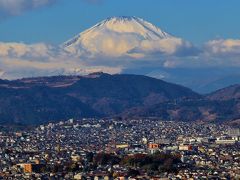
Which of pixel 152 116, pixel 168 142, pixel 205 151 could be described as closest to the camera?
pixel 205 151

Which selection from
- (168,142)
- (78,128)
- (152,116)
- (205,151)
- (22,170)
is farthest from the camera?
(152,116)

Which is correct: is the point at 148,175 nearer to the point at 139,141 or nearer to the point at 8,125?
the point at 139,141

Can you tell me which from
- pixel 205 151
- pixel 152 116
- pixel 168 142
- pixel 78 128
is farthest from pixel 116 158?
pixel 152 116

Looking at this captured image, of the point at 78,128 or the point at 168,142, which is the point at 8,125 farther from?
the point at 168,142

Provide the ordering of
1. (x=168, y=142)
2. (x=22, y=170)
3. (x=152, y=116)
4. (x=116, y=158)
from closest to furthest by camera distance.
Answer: (x=22, y=170)
(x=116, y=158)
(x=168, y=142)
(x=152, y=116)

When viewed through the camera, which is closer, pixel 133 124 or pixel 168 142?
pixel 168 142

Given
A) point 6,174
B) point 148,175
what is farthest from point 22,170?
point 148,175
